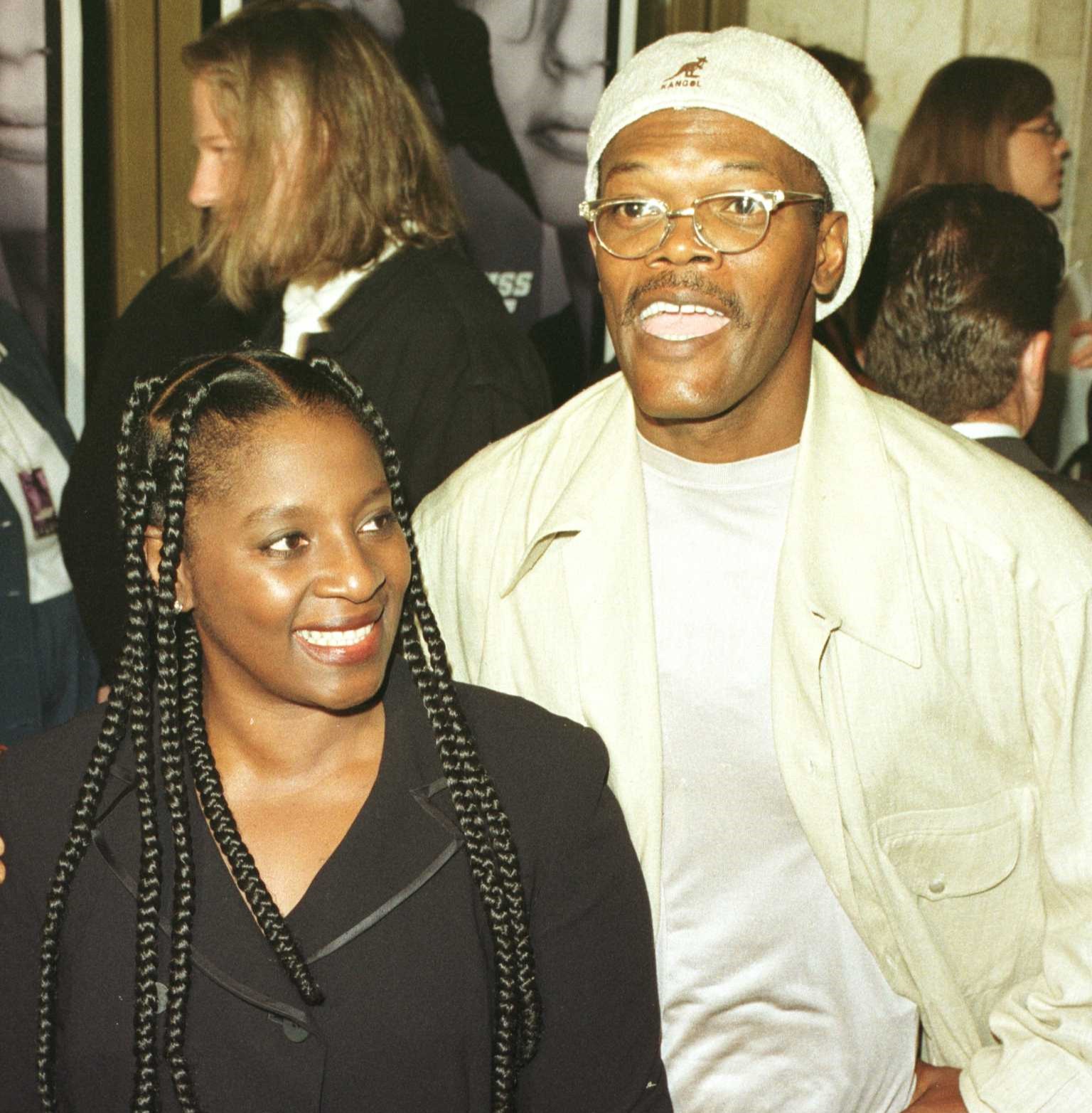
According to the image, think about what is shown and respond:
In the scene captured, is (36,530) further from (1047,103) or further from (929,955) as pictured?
(1047,103)

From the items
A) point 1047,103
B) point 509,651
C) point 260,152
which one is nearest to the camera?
point 509,651

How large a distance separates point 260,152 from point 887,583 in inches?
65.6

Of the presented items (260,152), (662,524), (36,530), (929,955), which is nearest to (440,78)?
(260,152)

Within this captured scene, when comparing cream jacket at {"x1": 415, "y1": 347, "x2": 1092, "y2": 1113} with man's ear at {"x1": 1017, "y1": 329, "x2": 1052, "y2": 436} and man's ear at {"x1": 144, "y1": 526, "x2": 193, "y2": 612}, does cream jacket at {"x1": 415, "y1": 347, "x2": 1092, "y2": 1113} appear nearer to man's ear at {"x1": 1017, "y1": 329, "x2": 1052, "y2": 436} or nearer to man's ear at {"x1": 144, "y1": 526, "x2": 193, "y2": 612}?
man's ear at {"x1": 144, "y1": 526, "x2": 193, "y2": 612}

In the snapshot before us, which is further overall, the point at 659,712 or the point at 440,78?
the point at 440,78

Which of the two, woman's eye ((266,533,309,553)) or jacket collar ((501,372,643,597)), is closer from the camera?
woman's eye ((266,533,309,553))

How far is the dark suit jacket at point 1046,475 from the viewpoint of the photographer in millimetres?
2451

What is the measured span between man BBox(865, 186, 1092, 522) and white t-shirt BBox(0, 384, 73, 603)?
1.80 m

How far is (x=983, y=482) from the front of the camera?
6.66 ft

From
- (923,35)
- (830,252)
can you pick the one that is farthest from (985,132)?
(830,252)

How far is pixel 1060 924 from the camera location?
200 centimetres

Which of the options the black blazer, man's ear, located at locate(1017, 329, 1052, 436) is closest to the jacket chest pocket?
the black blazer

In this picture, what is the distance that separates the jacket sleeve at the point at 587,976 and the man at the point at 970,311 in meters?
1.19

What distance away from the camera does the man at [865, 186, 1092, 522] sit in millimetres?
2730
